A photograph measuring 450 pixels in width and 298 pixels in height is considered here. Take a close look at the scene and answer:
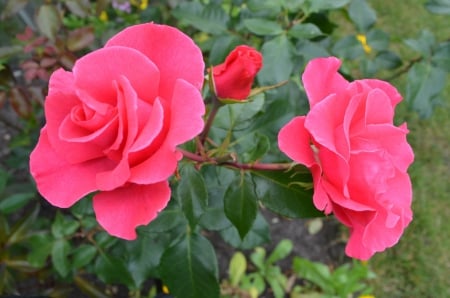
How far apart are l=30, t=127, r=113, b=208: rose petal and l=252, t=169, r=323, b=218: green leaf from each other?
30 centimetres

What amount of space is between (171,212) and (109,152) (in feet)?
1.70

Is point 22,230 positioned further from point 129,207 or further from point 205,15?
point 129,207

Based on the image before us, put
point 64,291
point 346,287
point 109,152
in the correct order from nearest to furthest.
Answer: point 109,152
point 64,291
point 346,287

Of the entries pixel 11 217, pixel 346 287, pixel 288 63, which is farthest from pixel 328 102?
pixel 11 217

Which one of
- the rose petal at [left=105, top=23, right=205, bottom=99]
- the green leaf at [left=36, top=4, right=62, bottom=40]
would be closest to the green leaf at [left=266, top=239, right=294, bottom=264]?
the green leaf at [left=36, top=4, right=62, bottom=40]

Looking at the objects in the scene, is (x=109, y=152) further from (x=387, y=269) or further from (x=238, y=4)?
(x=387, y=269)

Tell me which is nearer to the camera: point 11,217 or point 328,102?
point 328,102

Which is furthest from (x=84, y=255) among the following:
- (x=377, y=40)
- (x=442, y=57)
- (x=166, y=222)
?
(x=442, y=57)

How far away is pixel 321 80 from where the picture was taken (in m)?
0.73

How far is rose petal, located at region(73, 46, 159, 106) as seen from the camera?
2.08ft

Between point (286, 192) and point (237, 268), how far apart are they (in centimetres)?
117

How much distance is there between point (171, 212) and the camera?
1129 millimetres

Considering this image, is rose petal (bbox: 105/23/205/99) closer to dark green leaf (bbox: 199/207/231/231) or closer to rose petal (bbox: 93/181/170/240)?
rose petal (bbox: 93/181/170/240)

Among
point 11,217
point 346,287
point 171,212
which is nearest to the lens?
point 171,212
